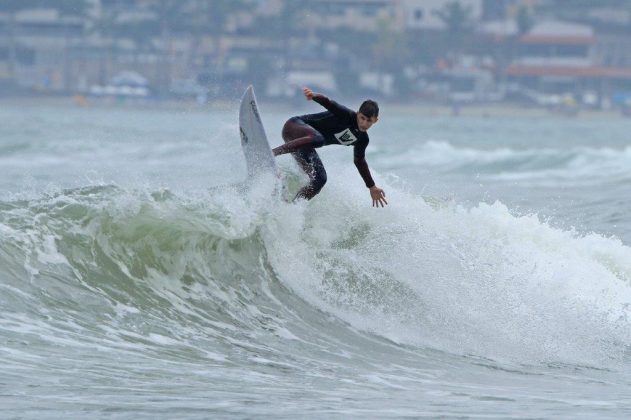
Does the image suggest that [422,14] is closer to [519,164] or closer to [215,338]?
[519,164]

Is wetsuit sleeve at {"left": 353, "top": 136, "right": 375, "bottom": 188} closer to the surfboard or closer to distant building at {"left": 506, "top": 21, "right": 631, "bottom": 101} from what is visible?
the surfboard

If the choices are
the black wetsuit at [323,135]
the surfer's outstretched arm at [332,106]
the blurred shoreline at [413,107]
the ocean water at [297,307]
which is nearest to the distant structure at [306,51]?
the blurred shoreline at [413,107]

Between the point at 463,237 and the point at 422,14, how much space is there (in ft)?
398

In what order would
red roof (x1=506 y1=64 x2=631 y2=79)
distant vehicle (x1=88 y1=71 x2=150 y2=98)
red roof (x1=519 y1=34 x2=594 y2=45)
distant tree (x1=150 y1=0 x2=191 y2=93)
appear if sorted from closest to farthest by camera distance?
distant vehicle (x1=88 y1=71 x2=150 y2=98), distant tree (x1=150 y1=0 x2=191 y2=93), red roof (x1=506 y1=64 x2=631 y2=79), red roof (x1=519 y1=34 x2=594 y2=45)

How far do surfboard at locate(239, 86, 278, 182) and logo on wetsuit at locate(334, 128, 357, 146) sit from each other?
28.1 inches

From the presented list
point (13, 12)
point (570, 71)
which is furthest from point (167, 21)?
point (570, 71)

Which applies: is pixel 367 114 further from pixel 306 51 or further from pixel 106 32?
pixel 106 32

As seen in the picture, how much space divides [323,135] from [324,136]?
15 millimetres

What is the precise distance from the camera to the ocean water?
342 inches

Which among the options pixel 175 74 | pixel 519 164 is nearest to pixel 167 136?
pixel 519 164

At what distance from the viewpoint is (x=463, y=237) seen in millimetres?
12820

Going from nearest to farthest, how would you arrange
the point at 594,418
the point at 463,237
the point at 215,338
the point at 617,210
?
the point at 594,418 < the point at 215,338 < the point at 463,237 < the point at 617,210

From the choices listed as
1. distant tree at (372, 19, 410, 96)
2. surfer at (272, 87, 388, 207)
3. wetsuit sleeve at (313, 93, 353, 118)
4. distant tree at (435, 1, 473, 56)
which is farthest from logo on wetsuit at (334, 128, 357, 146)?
distant tree at (435, 1, 473, 56)

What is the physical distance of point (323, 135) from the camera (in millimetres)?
11555
